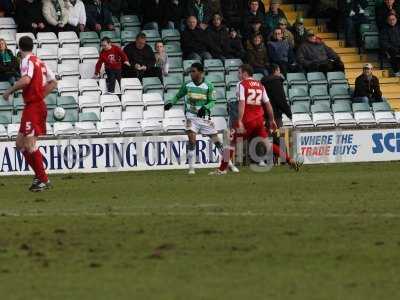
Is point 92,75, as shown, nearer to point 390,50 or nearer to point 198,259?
point 390,50

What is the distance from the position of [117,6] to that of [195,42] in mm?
2253

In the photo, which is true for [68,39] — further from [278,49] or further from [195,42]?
[278,49]

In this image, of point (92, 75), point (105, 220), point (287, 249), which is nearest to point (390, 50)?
point (92, 75)

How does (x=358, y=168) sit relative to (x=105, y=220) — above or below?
below

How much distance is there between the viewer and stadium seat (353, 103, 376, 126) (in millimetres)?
29797

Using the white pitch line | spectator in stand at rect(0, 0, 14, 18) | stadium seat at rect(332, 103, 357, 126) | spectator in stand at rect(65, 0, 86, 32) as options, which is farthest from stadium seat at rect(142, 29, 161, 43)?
the white pitch line

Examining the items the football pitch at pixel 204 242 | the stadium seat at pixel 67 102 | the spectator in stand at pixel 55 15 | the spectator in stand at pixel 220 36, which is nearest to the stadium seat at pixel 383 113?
the spectator in stand at pixel 220 36

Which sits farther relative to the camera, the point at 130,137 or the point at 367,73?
the point at 367,73

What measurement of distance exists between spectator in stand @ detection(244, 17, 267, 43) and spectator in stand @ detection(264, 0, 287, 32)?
173mm

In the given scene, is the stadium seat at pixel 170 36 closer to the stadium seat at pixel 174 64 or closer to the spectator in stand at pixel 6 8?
the stadium seat at pixel 174 64

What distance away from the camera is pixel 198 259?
36.9ft

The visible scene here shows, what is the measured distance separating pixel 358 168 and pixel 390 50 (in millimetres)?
7789

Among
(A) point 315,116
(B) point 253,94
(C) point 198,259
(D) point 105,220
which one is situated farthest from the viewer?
(A) point 315,116

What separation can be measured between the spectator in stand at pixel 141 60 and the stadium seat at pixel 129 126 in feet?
7.32
